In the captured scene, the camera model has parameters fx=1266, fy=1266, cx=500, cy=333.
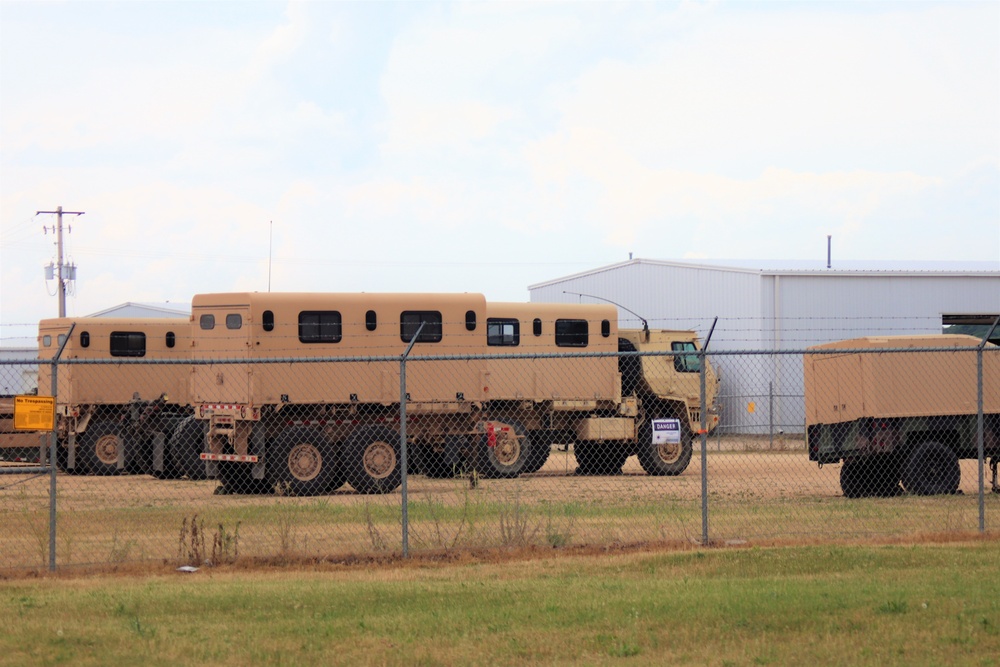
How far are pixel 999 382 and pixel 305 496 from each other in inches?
443

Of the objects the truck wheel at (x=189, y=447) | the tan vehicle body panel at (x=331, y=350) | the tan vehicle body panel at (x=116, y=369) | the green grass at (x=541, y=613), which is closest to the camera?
the green grass at (x=541, y=613)

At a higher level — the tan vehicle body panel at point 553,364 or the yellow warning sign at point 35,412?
the tan vehicle body panel at point 553,364

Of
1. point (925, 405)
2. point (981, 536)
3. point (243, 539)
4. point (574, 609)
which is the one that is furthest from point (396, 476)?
point (574, 609)

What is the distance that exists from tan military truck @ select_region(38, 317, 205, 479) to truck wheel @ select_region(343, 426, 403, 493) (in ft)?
19.7

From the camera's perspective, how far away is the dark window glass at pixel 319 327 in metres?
22.1

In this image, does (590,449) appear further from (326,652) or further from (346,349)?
(326,652)

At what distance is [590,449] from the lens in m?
26.8

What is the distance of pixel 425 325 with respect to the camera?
22.9 meters

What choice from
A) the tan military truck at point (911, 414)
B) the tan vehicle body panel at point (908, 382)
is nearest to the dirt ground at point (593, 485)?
the tan military truck at point (911, 414)

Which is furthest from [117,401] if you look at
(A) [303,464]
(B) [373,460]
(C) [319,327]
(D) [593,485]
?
(D) [593,485]

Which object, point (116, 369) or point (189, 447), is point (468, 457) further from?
point (116, 369)

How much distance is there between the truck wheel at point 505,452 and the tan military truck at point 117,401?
6.39m

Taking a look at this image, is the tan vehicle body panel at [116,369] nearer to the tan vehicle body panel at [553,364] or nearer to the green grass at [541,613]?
the tan vehicle body panel at [553,364]

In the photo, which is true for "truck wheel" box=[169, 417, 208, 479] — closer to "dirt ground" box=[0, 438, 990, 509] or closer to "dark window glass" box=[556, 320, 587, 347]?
"dirt ground" box=[0, 438, 990, 509]
